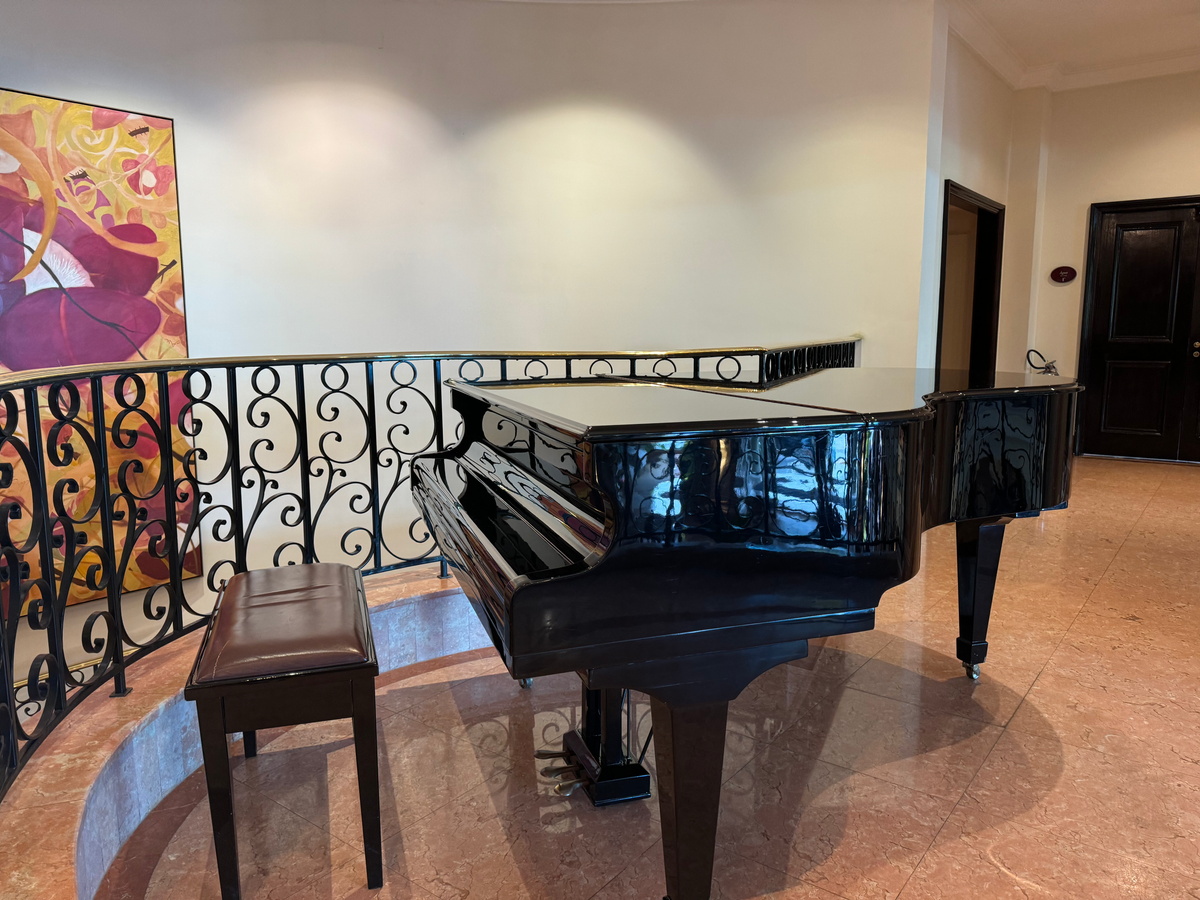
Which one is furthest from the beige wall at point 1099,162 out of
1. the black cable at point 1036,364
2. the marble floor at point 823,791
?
the marble floor at point 823,791

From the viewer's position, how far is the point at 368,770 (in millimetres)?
1693

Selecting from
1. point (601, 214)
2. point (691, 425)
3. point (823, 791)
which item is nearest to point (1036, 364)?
point (601, 214)

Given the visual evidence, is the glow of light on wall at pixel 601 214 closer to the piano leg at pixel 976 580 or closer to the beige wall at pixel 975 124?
the beige wall at pixel 975 124

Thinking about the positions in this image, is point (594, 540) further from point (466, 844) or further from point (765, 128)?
point (765, 128)

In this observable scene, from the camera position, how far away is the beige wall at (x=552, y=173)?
457 cm

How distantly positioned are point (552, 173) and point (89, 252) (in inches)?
108

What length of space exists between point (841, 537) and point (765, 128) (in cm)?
449

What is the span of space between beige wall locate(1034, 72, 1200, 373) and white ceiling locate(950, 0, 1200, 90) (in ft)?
0.51

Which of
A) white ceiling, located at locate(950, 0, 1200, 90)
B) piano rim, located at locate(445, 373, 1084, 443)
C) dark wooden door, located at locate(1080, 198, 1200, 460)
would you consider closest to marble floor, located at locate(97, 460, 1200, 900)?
piano rim, located at locate(445, 373, 1084, 443)

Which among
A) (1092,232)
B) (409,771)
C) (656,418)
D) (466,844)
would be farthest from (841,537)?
(1092,232)

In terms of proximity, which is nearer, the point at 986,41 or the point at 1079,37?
the point at 986,41

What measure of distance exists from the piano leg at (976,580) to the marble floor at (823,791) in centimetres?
13

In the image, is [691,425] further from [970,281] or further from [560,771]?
[970,281]

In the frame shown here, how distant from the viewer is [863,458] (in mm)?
1486
